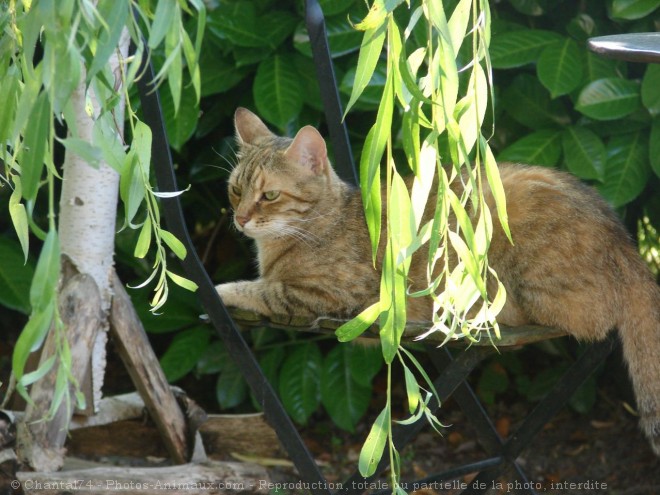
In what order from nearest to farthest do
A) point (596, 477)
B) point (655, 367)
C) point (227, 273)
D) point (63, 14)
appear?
point (63, 14)
point (655, 367)
point (596, 477)
point (227, 273)

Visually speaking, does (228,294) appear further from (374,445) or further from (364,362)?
(364,362)

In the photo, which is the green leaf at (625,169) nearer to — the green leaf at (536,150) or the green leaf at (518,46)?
the green leaf at (536,150)

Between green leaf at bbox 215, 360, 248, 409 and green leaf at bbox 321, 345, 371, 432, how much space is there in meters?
0.36

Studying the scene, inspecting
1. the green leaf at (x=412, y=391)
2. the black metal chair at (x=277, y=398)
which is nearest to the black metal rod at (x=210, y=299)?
the black metal chair at (x=277, y=398)

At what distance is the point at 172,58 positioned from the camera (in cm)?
127

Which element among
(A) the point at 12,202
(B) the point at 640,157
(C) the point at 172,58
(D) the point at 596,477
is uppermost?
(C) the point at 172,58

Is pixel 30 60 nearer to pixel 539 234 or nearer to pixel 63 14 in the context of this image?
pixel 63 14

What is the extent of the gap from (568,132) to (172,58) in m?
2.17

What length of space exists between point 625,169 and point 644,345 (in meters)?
0.94

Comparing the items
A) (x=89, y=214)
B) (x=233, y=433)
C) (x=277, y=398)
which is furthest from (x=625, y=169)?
(x=89, y=214)

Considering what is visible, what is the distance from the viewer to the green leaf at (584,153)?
3.05m

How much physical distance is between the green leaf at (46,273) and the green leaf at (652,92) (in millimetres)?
2315

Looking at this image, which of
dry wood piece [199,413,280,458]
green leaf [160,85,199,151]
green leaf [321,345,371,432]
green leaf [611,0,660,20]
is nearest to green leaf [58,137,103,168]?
green leaf [160,85,199,151]

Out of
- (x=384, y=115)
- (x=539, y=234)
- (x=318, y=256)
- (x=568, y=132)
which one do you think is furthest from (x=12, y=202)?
(x=568, y=132)
